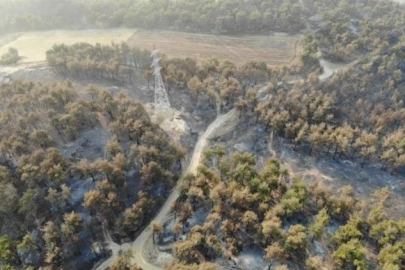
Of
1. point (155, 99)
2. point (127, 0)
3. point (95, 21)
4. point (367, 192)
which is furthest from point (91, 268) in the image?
point (127, 0)

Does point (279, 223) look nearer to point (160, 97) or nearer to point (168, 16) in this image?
point (160, 97)

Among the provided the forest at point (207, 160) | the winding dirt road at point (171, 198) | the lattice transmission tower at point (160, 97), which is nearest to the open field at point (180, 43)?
the forest at point (207, 160)

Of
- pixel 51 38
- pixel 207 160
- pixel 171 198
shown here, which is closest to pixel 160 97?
pixel 207 160

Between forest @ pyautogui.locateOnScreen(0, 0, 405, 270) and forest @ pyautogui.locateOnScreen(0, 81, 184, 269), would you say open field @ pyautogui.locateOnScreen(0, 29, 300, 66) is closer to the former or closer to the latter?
forest @ pyautogui.locateOnScreen(0, 0, 405, 270)

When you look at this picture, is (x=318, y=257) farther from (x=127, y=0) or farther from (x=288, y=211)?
(x=127, y=0)

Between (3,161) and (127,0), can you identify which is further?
(127,0)

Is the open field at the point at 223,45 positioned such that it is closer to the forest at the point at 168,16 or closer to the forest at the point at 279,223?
the forest at the point at 168,16

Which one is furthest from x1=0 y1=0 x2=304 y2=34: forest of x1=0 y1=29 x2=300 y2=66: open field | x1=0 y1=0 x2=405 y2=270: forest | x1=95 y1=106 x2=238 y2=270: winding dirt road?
x1=95 y1=106 x2=238 y2=270: winding dirt road
